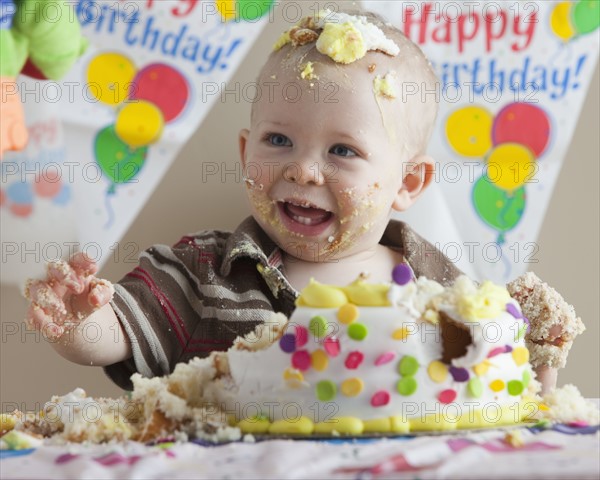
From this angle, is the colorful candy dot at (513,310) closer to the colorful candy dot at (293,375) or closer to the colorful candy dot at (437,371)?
the colorful candy dot at (437,371)

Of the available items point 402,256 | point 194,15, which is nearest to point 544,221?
point 402,256

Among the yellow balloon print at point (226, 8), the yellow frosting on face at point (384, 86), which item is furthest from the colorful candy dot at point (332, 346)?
the yellow balloon print at point (226, 8)

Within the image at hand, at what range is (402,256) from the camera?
54.3 inches

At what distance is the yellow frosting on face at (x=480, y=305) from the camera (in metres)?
0.84


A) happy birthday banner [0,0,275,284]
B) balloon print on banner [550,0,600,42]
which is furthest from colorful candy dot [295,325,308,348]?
balloon print on banner [550,0,600,42]

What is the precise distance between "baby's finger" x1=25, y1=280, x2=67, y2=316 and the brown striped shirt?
0.25m

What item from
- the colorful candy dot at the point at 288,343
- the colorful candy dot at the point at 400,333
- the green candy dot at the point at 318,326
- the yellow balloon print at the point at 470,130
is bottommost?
the colorful candy dot at the point at 288,343

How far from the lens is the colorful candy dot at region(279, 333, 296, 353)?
2.79 feet

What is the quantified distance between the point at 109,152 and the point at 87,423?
0.71 meters

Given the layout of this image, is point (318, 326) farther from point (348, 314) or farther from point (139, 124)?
point (139, 124)

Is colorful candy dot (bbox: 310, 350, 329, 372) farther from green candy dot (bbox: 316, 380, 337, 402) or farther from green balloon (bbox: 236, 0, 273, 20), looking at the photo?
green balloon (bbox: 236, 0, 273, 20)

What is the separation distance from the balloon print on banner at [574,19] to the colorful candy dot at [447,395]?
928 mm

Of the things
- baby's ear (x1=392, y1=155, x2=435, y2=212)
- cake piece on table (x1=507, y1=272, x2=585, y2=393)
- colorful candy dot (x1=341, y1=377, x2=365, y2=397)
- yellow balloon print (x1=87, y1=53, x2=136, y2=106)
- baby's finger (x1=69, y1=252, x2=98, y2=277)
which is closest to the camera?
colorful candy dot (x1=341, y1=377, x2=365, y2=397)

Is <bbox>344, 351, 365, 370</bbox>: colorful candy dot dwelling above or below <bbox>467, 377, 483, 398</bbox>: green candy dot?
above
